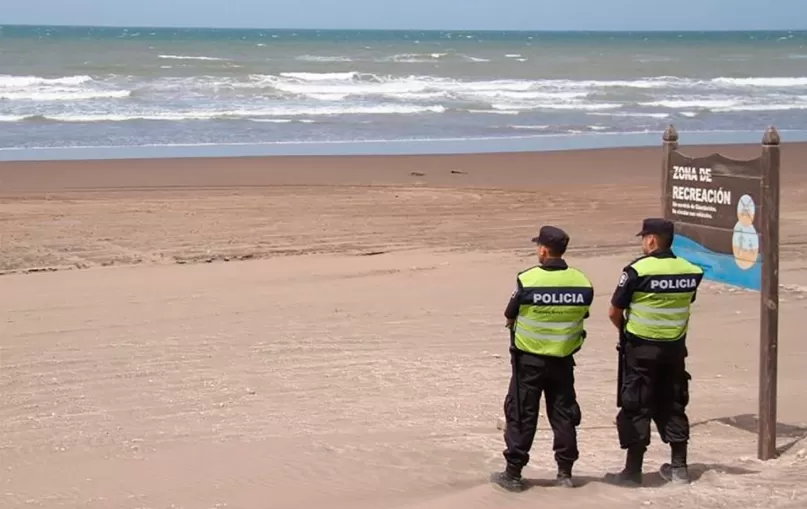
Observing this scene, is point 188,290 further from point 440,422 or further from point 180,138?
point 180,138

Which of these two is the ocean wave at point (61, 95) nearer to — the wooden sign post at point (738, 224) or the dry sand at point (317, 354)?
the dry sand at point (317, 354)

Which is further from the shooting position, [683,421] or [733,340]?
[733,340]

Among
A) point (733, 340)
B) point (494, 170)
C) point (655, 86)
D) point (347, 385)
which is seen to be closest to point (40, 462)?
point (347, 385)

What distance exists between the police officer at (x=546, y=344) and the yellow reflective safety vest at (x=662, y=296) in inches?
12.4

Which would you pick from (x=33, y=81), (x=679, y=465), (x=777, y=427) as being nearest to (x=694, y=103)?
(x=33, y=81)

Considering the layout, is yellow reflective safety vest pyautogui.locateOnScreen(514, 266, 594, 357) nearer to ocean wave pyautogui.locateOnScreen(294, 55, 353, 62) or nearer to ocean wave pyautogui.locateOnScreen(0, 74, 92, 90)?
ocean wave pyautogui.locateOnScreen(0, 74, 92, 90)

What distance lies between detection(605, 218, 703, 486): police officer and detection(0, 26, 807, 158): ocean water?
19.0 m

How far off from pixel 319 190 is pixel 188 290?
681cm

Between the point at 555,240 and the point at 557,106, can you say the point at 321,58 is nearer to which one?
the point at 557,106

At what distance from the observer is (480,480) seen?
20.4 ft

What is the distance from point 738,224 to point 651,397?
4.38 feet

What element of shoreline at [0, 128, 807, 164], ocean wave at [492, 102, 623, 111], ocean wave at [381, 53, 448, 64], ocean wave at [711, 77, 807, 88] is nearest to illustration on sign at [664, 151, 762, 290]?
shoreline at [0, 128, 807, 164]

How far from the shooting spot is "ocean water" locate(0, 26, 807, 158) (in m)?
28.5

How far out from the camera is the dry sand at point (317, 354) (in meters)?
6.25
